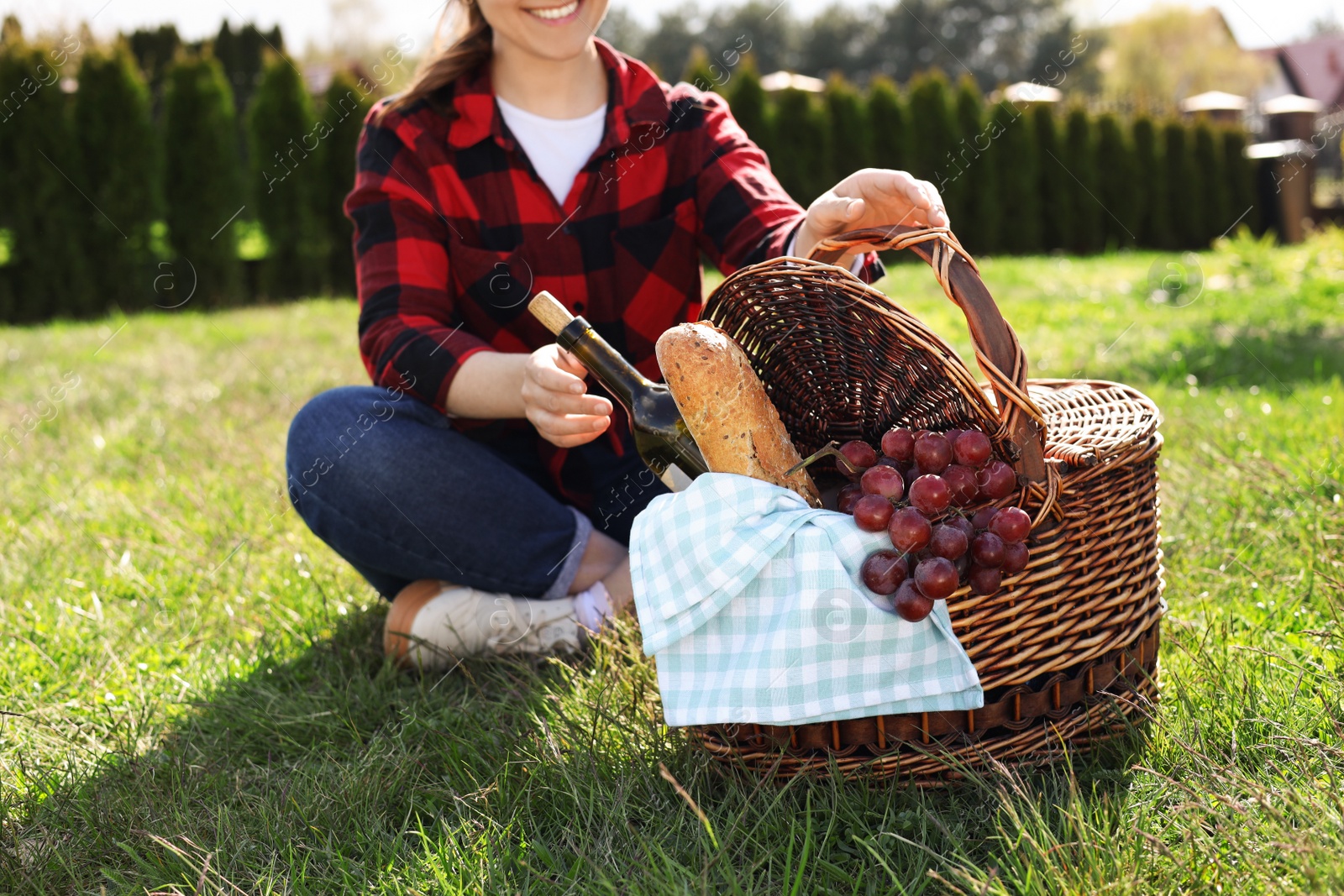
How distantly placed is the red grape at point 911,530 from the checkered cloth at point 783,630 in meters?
0.04

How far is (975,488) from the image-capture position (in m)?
1.35

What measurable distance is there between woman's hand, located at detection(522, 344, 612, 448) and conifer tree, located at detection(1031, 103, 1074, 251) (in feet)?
37.6

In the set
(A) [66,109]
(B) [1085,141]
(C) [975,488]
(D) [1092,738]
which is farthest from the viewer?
(B) [1085,141]

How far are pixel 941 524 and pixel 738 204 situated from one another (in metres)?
1.06

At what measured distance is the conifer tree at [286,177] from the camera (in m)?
8.84

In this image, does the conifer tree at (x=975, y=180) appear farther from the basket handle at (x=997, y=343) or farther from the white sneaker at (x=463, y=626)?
the basket handle at (x=997, y=343)

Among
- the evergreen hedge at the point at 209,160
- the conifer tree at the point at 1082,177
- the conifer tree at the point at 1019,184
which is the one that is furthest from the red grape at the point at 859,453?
the conifer tree at the point at 1082,177

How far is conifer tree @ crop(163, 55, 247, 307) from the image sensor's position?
28.6 feet

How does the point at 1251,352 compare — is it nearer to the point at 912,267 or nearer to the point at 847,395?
the point at 847,395

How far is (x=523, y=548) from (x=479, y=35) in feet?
3.78

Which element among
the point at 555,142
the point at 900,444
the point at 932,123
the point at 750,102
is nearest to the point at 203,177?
the point at 750,102

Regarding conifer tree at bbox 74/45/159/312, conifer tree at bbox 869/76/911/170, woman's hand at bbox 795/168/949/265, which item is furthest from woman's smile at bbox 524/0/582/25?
conifer tree at bbox 869/76/911/170

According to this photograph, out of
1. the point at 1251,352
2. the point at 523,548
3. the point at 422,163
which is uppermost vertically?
the point at 422,163

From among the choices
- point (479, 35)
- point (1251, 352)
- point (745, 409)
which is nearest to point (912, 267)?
point (1251, 352)
